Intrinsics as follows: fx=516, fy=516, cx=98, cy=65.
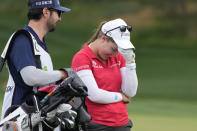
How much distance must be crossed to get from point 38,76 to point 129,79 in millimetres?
991

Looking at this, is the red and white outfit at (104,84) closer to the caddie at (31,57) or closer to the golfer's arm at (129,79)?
the golfer's arm at (129,79)

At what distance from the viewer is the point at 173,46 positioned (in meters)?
25.7

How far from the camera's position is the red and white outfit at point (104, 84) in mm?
3982

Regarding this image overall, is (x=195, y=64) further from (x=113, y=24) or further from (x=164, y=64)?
(x=113, y=24)

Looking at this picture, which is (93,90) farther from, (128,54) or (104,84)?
(128,54)

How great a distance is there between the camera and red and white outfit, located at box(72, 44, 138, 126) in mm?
3982

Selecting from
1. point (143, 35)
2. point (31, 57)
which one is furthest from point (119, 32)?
point (143, 35)

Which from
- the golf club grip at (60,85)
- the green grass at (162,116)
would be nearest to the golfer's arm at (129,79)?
the golf club grip at (60,85)

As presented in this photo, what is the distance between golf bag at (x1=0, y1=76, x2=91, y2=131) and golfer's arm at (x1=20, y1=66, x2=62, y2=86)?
0.07 metres

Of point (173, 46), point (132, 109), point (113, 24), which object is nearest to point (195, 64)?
point (173, 46)

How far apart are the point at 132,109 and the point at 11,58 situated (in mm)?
8657

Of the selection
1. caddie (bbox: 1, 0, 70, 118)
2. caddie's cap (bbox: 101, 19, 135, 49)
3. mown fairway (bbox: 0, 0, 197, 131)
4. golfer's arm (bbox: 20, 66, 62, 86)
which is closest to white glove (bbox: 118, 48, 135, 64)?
caddie's cap (bbox: 101, 19, 135, 49)

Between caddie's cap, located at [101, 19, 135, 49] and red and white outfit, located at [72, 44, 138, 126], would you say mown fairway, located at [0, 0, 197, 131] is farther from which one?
caddie's cap, located at [101, 19, 135, 49]

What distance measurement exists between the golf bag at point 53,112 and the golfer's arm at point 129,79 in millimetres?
843
